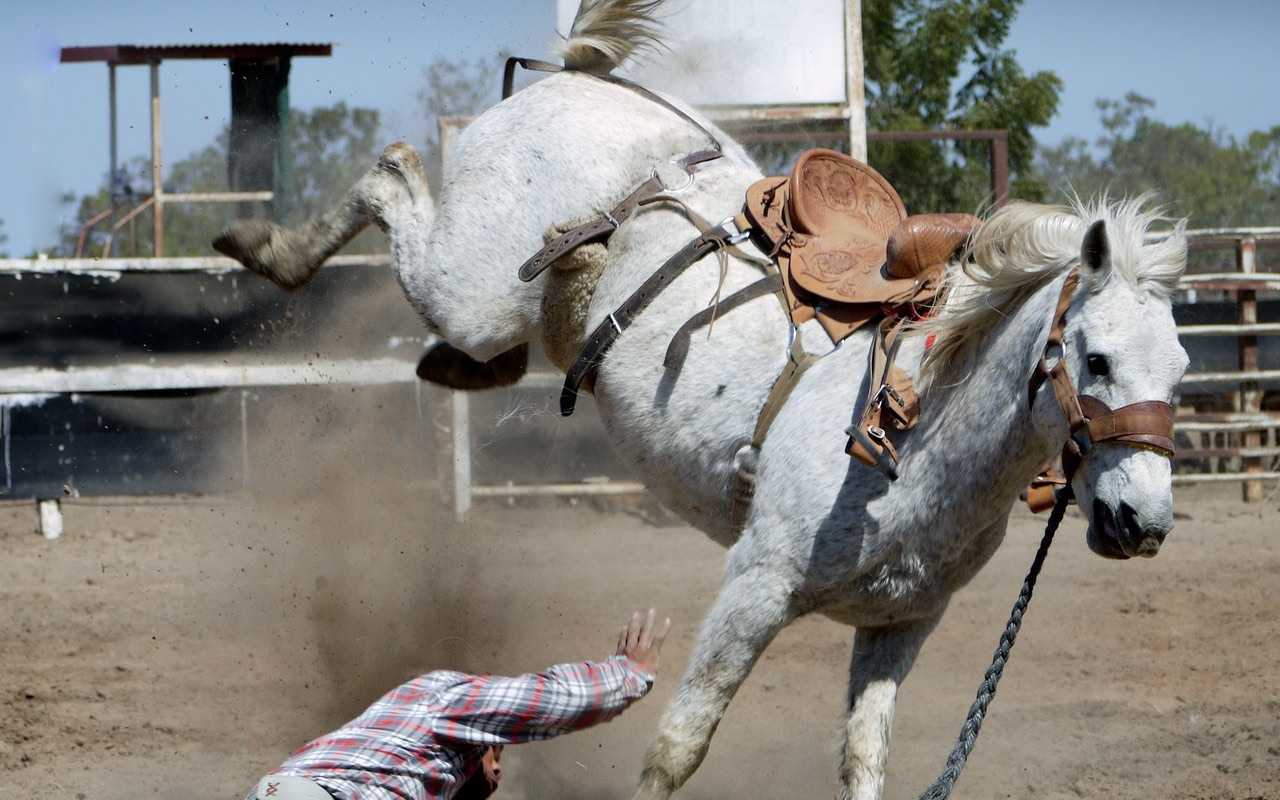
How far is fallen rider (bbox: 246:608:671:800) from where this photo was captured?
A: 289 centimetres

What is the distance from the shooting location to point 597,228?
165 inches

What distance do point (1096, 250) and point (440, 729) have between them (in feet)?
5.63

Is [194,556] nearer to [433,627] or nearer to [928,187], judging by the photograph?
[433,627]

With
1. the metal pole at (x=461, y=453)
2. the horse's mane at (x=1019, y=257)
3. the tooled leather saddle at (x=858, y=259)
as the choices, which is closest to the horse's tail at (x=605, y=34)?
the tooled leather saddle at (x=858, y=259)

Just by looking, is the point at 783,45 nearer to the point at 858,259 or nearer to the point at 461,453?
the point at 461,453

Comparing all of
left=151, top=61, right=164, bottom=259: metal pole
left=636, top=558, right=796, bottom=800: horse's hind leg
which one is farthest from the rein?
left=151, top=61, right=164, bottom=259: metal pole

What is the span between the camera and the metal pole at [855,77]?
853 cm

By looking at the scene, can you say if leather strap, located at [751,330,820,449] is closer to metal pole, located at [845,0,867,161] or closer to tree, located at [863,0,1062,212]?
metal pole, located at [845,0,867,161]

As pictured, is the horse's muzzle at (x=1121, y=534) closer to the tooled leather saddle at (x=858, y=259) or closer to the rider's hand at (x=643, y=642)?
the tooled leather saddle at (x=858, y=259)

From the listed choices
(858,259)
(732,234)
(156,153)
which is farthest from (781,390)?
(156,153)

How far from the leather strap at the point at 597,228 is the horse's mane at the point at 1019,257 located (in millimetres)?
1113

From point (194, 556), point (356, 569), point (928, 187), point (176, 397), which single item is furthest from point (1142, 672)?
point (928, 187)

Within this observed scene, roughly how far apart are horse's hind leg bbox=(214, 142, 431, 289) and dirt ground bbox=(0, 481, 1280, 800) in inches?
61.0

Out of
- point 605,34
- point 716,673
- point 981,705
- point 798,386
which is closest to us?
point 981,705
